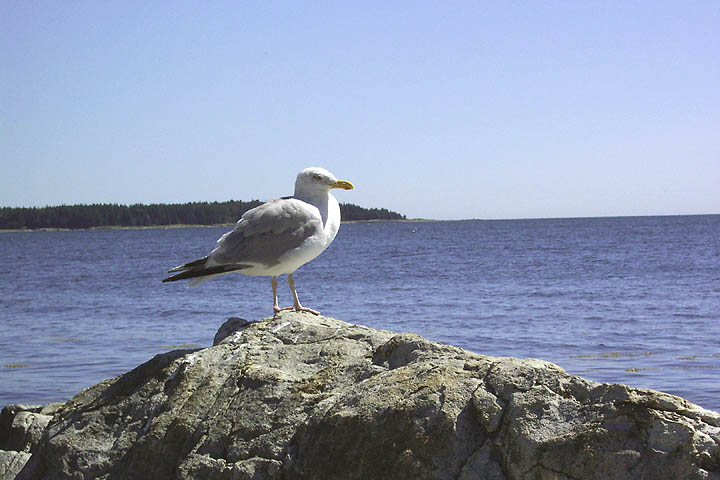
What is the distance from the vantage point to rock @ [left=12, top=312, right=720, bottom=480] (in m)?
3.10

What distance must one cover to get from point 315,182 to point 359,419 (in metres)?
2.98

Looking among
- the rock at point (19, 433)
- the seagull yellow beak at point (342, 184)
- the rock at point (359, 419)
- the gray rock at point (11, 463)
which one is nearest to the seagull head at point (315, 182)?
the seagull yellow beak at point (342, 184)

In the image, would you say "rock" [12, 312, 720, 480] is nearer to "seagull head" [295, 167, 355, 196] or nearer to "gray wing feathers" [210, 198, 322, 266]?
"gray wing feathers" [210, 198, 322, 266]

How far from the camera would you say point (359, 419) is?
360 cm

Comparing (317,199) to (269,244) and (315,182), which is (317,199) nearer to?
(315,182)

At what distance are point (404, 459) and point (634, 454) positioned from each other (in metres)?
0.95

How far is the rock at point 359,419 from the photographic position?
3104mm

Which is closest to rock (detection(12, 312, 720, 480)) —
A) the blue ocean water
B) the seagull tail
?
the seagull tail

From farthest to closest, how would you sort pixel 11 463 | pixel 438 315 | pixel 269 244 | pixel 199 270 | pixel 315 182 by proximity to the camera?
pixel 438 315 < pixel 315 182 < pixel 269 244 < pixel 199 270 < pixel 11 463

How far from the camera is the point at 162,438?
13.9 feet

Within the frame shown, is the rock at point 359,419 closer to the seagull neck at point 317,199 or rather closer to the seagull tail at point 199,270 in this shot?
the seagull tail at point 199,270

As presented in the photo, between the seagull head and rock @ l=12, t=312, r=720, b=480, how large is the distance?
143cm

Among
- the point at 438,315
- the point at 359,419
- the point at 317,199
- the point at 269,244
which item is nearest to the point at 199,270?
the point at 269,244

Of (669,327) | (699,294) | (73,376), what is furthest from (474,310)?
(73,376)
